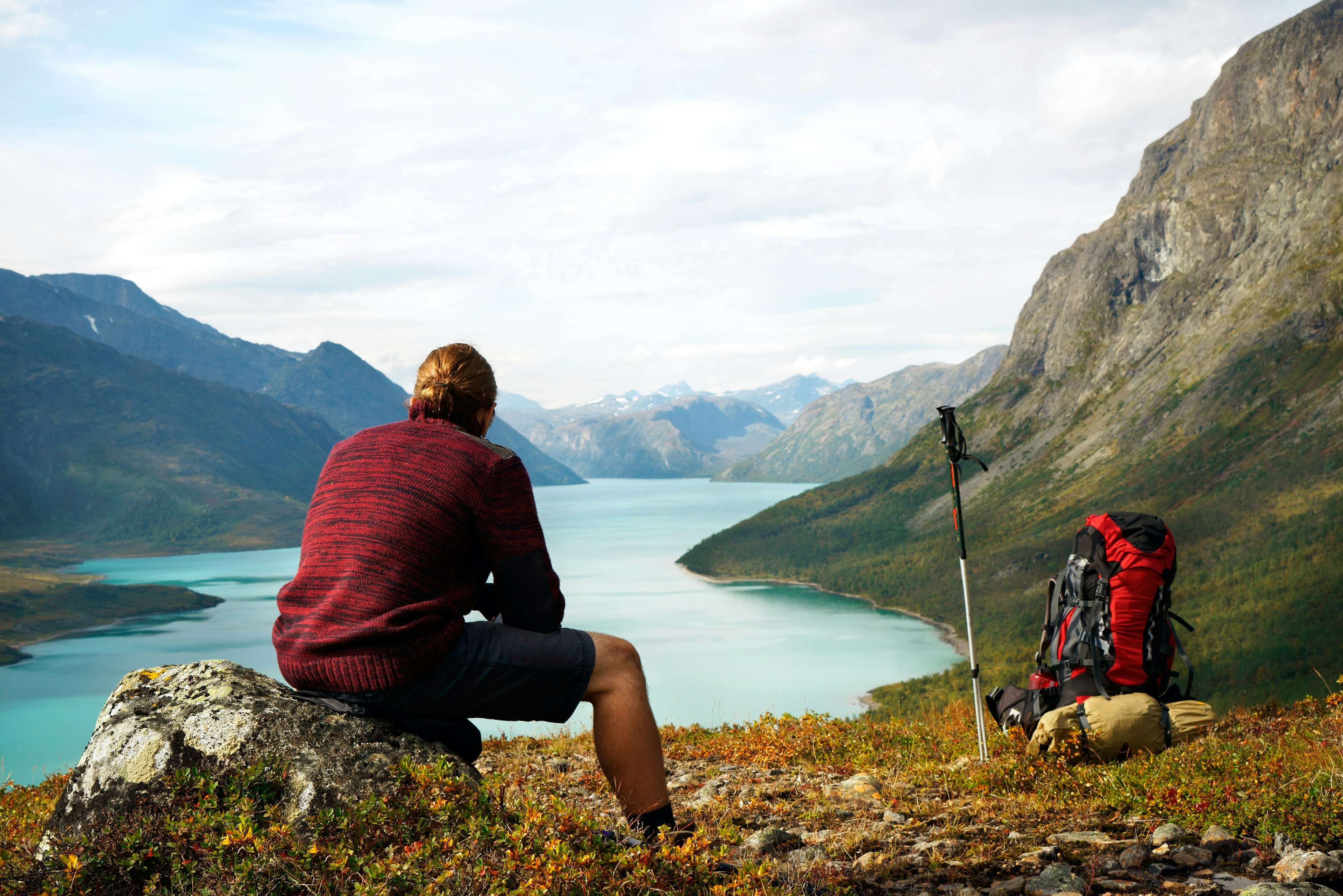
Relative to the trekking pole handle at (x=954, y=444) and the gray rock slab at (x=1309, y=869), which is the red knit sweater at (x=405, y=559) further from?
the trekking pole handle at (x=954, y=444)

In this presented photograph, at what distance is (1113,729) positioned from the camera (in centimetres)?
630

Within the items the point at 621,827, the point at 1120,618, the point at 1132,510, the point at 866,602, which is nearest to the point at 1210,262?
the point at 1132,510

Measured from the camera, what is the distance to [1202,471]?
354 ft

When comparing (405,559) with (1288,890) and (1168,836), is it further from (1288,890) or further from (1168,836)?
(1168,836)

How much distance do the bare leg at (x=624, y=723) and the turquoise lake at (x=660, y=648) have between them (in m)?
27.5

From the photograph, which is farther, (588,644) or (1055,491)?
(1055,491)

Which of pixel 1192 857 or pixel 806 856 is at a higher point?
pixel 1192 857

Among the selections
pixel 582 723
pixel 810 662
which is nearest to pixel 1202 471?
pixel 810 662

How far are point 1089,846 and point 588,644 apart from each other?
2.80m

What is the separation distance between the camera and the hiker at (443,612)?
3516 mm

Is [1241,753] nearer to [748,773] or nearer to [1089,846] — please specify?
[1089,846]

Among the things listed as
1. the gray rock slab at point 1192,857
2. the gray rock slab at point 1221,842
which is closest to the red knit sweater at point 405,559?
the gray rock slab at point 1192,857

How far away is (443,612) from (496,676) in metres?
0.36

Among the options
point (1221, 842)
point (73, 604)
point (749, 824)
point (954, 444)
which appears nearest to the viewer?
point (1221, 842)
